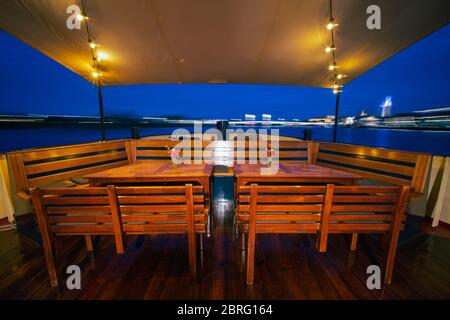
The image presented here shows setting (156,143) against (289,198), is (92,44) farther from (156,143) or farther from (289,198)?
(289,198)

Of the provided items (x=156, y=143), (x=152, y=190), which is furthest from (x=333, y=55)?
(x=152, y=190)

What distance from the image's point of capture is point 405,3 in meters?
2.65

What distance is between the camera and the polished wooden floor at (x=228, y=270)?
1587 mm

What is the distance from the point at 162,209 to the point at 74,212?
26.9 inches

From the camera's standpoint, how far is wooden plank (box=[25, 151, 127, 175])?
2.48m

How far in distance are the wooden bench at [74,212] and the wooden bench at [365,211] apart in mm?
1727

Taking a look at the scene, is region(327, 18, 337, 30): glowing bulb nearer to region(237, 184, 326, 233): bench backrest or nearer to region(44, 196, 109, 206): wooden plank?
region(237, 184, 326, 233): bench backrest

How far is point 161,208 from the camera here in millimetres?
1473

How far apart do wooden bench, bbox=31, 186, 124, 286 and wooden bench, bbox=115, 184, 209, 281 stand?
0.08 meters

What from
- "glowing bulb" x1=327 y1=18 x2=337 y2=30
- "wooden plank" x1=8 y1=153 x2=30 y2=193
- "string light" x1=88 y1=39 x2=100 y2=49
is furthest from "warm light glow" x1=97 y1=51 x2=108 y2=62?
"glowing bulb" x1=327 y1=18 x2=337 y2=30

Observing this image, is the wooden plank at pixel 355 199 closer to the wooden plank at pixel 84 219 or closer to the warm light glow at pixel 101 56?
the wooden plank at pixel 84 219
